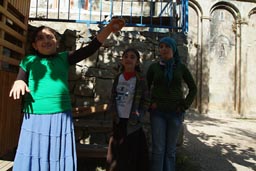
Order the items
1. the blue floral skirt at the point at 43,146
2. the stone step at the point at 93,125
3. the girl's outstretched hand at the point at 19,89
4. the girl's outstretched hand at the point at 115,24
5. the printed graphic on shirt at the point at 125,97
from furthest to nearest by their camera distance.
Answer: the stone step at the point at 93,125
the printed graphic on shirt at the point at 125,97
the girl's outstretched hand at the point at 115,24
the blue floral skirt at the point at 43,146
the girl's outstretched hand at the point at 19,89

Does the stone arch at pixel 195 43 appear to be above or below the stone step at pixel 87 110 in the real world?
above

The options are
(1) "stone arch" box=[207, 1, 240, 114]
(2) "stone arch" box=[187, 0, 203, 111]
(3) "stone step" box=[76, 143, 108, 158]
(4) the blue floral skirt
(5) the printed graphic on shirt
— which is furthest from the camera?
(1) "stone arch" box=[207, 1, 240, 114]

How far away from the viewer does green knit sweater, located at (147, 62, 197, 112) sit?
9.37 ft

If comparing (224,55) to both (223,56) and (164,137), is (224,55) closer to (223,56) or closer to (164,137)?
(223,56)

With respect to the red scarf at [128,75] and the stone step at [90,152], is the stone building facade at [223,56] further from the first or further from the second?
the red scarf at [128,75]

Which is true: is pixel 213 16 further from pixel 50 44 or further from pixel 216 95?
pixel 50 44

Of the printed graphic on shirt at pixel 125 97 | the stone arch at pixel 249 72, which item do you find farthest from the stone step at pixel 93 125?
the stone arch at pixel 249 72

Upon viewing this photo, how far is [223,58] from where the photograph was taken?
14.0 metres

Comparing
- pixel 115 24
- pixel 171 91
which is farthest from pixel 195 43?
A: pixel 115 24

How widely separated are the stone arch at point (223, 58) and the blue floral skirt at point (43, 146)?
1244cm

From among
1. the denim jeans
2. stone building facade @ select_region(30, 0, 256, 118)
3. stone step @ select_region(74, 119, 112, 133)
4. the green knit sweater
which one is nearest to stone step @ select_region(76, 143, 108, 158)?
stone step @ select_region(74, 119, 112, 133)

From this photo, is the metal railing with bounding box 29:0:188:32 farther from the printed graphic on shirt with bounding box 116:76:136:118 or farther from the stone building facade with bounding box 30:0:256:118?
the stone building facade with bounding box 30:0:256:118

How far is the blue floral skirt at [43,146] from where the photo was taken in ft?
6.82

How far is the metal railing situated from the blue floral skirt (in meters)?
2.28
